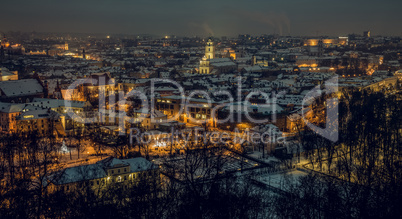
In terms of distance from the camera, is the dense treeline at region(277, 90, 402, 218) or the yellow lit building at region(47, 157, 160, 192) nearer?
the dense treeline at region(277, 90, 402, 218)

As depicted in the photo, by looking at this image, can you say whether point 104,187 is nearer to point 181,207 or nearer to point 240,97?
point 181,207

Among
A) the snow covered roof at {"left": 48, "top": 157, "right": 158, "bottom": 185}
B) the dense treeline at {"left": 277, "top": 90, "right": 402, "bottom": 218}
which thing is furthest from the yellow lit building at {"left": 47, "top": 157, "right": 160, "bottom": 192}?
the dense treeline at {"left": 277, "top": 90, "right": 402, "bottom": 218}

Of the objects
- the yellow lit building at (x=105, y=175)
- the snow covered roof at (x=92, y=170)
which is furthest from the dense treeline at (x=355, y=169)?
the snow covered roof at (x=92, y=170)

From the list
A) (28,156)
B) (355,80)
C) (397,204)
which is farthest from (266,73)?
(397,204)

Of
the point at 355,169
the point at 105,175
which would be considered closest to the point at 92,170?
the point at 105,175

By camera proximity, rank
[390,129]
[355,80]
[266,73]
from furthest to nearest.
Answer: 1. [266,73]
2. [355,80]
3. [390,129]

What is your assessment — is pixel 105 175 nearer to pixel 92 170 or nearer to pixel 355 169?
pixel 92 170

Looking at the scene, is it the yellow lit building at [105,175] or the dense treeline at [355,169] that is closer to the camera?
the dense treeline at [355,169]

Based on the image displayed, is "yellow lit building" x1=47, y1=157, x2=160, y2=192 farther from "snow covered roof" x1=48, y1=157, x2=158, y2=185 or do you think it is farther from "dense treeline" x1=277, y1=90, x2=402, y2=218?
"dense treeline" x1=277, y1=90, x2=402, y2=218

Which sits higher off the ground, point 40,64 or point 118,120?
point 40,64

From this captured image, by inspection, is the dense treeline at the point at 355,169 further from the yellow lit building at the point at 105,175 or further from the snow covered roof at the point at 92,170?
the snow covered roof at the point at 92,170

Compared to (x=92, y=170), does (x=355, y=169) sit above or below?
below
